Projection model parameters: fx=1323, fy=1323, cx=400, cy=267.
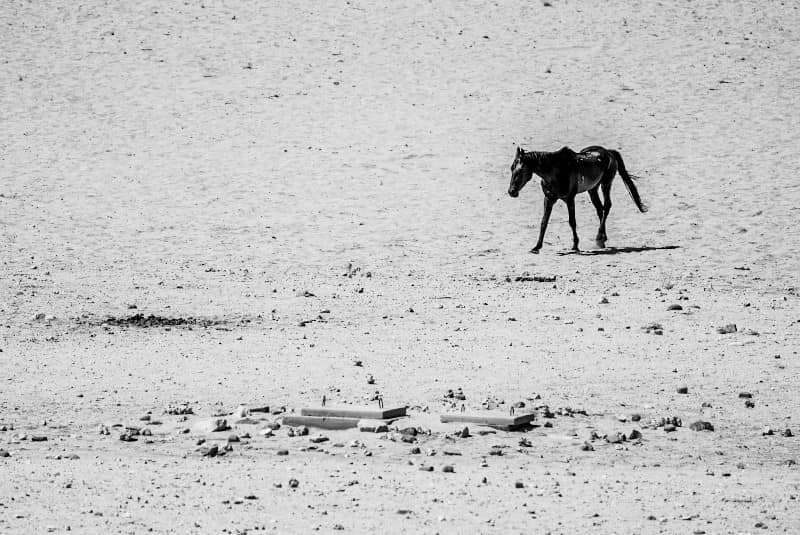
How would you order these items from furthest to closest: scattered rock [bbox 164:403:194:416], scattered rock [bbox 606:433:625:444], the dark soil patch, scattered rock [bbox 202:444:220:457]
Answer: the dark soil patch → scattered rock [bbox 164:403:194:416] → scattered rock [bbox 606:433:625:444] → scattered rock [bbox 202:444:220:457]

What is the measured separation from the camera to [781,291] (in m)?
14.7

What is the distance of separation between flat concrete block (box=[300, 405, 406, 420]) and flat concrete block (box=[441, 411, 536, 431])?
342 millimetres

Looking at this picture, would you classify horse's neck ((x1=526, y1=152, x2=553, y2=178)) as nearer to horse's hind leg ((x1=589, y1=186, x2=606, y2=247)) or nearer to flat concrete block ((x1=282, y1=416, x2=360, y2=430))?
horse's hind leg ((x1=589, y1=186, x2=606, y2=247))

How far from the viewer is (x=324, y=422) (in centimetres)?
852

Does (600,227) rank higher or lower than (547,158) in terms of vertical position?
lower

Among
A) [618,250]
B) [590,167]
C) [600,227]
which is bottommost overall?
[618,250]

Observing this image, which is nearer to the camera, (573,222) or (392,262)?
(392,262)

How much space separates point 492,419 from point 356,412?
89 cm

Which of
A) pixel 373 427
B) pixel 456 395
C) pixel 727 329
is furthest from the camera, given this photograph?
pixel 727 329

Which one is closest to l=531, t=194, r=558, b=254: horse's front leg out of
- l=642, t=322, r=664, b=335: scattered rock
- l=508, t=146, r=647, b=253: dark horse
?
l=508, t=146, r=647, b=253: dark horse

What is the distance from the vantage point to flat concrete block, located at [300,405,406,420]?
8602 mm

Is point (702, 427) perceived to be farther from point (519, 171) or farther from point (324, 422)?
point (519, 171)

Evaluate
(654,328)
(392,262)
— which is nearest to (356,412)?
(654,328)

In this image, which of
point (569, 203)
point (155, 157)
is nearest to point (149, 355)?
point (569, 203)
